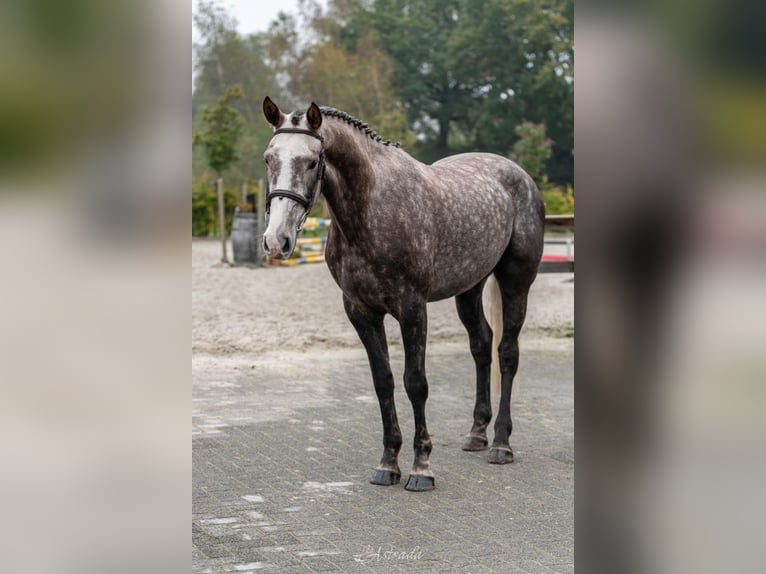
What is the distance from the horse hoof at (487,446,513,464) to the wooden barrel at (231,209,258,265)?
11.8m

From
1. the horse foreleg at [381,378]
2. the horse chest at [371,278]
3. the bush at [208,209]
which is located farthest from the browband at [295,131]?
the bush at [208,209]

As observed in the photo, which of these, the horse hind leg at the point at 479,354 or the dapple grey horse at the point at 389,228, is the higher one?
the dapple grey horse at the point at 389,228

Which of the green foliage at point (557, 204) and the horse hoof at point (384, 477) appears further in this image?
the green foliage at point (557, 204)

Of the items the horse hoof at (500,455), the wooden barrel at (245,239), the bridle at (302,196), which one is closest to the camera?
the bridle at (302,196)

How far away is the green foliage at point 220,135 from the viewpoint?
69.4 ft

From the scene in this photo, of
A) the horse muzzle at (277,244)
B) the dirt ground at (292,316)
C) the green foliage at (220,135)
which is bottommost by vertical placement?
the dirt ground at (292,316)

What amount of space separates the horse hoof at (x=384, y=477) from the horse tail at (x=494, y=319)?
1.46 meters

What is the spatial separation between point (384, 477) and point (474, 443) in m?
0.99

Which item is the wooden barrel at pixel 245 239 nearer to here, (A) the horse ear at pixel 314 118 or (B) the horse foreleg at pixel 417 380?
(B) the horse foreleg at pixel 417 380
